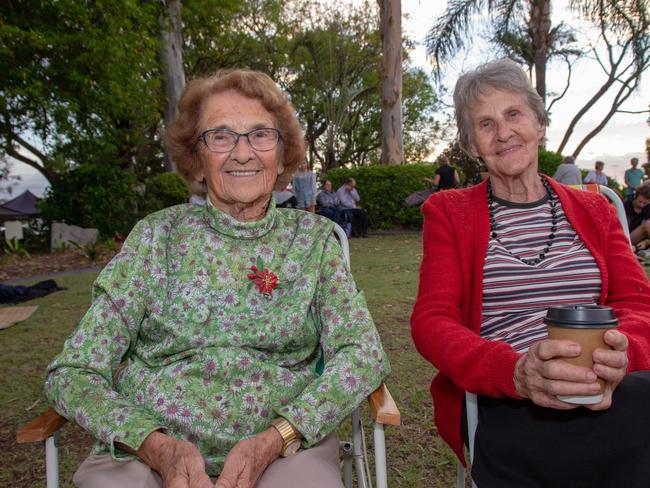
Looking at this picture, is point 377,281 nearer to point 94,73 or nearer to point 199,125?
point 199,125

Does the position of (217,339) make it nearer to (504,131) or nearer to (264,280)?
(264,280)

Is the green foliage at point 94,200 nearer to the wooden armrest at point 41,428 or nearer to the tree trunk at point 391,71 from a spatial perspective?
the tree trunk at point 391,71

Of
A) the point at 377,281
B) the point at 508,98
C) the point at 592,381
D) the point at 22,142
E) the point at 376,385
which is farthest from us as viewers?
the point at 22,142

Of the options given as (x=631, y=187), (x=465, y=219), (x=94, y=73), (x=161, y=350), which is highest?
(x=94, y=73)

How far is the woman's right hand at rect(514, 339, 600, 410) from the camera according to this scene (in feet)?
4.16

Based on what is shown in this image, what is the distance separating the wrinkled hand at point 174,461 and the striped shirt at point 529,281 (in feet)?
3.34

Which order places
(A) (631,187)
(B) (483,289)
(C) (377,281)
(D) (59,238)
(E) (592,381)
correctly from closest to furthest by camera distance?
(E) (592,381), (B) (483,289), (C) (377,281), (D) (59,238), (A) (631,187)

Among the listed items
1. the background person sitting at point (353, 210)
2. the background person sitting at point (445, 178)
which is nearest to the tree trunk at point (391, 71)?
the background person sitting at point (353, 210)

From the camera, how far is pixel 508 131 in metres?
2.06

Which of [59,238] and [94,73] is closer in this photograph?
[94,73]

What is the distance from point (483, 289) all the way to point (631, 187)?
57.9ft

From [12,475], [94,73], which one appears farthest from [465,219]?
[94,73]

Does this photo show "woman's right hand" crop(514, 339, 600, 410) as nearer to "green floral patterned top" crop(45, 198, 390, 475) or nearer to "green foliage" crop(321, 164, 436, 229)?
"green floral patterned top" crop(45, 198, 390, 475)

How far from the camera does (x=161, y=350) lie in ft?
6.24
